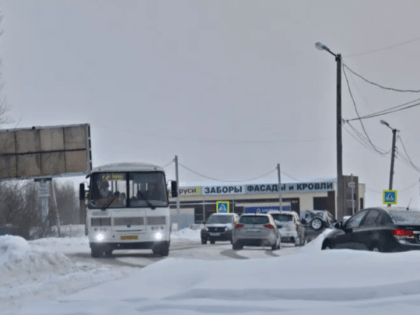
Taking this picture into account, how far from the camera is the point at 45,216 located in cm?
4978

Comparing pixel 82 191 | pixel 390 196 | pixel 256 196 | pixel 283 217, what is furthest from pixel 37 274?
pixel 256 196

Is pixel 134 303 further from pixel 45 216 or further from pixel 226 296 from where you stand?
pixel 45 216

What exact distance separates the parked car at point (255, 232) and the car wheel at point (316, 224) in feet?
37.5

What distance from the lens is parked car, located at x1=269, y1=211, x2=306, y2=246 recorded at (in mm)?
39812

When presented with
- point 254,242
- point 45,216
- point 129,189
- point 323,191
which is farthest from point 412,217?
point 323,191

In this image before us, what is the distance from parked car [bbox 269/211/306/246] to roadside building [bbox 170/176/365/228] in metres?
54.7

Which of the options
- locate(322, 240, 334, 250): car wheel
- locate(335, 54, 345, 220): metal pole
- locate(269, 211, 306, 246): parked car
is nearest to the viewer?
locate(322, 240, 334, 250): car wheel

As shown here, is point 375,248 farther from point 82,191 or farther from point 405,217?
point 82,191

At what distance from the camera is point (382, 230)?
17.3 metres

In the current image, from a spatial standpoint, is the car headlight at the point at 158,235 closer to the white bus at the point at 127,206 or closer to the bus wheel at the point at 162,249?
the white bus at the point at 127,206

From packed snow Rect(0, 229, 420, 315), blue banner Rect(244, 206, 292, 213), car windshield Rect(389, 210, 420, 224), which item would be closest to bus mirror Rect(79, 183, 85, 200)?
car windshield Rect(389, 210, 420, 224)

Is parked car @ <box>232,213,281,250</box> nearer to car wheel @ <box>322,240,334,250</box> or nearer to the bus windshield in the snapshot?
the bus windshield

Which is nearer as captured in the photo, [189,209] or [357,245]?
[357,245]

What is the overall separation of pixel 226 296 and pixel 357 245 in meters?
9.00
